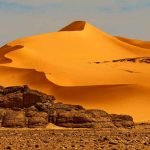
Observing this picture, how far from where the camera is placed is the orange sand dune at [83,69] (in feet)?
128

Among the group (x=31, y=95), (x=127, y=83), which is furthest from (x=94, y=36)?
(x=31, y=95)

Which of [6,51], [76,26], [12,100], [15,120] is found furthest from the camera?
[76,26]

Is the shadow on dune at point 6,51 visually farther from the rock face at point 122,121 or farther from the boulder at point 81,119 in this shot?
the boulder at point 81,119

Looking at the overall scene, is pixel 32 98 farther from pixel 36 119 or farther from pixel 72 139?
pixel 72 139

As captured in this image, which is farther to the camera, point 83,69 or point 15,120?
point 83,69

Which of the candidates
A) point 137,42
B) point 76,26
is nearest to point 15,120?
point 76,26

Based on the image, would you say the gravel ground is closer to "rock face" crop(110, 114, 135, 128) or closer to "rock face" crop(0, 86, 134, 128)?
"rock face" crop(0, 86, 134, 128)

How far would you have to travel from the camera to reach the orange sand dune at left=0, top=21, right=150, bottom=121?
39.0 m

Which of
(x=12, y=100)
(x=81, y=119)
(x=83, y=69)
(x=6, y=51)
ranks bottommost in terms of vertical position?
(x=81, y=119)

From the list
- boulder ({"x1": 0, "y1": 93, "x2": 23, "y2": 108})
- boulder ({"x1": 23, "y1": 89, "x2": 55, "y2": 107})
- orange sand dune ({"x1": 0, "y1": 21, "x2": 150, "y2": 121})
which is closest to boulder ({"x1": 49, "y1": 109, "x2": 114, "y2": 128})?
boulder ({"x1": 23, "y1": 89, "x2": 55, "y2": 107})

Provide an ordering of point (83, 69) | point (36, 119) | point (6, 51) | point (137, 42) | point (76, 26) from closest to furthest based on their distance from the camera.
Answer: point (36, 119), point (83, 69), point (6, 51), point (76, 26), point (137, 42)

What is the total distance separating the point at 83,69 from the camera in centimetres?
4747

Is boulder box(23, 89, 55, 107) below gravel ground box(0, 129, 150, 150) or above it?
above

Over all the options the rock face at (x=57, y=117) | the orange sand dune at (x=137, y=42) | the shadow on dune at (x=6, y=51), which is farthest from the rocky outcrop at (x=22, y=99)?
the orange sand dune at (x=137, y=42)
